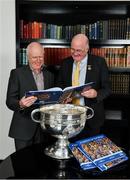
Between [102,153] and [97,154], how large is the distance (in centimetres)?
3

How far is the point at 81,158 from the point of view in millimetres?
1577

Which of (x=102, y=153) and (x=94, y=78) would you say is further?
(x=94, y=78)

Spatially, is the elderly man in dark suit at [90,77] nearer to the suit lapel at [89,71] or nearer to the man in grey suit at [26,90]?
the suit lapel at [89,71]

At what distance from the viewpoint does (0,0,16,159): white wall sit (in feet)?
11.2

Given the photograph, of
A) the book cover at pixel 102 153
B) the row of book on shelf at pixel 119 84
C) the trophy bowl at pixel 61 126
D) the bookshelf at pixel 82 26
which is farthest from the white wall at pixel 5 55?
the book cover at pixel 102 153

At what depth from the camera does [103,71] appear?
2.57 metres

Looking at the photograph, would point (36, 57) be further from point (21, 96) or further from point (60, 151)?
point (60, 151)

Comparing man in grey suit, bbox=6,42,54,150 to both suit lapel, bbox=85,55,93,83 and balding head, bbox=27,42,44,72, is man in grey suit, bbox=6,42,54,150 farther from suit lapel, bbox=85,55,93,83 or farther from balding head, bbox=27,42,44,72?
suit lapel, bbox=85,55,93,83

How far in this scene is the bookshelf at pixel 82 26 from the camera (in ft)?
10.1

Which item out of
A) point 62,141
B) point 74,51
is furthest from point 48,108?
point 74,51

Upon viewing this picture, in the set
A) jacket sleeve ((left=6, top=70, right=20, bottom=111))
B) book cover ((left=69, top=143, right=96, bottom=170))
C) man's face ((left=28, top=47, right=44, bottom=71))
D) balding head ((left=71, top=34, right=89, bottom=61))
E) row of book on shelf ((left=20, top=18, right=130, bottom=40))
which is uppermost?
row of book on shelf ((left=20, top=18, right=130, bottom=40))

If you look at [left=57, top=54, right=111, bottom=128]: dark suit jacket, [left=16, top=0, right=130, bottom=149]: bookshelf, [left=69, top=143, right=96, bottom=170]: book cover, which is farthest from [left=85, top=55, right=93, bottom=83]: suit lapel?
[left=69, top=143, right=96, bottom=170]: book cover

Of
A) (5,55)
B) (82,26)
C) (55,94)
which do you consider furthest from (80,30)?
(55,94)

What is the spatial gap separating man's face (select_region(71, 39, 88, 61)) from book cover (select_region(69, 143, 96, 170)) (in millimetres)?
974
